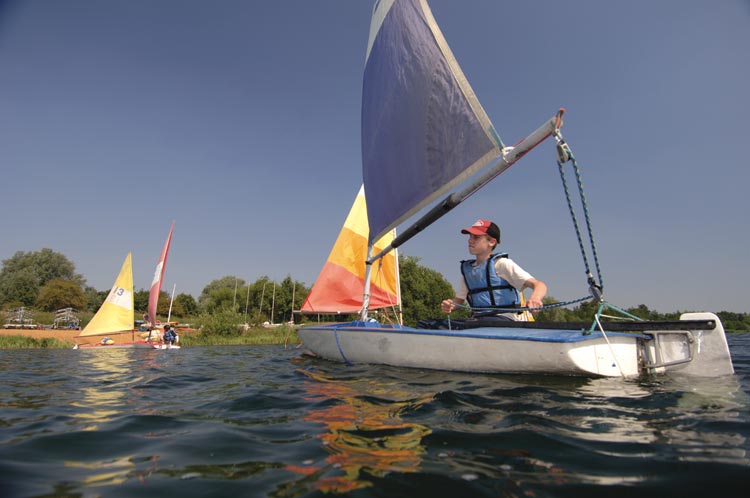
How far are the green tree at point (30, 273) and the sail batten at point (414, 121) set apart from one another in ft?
272

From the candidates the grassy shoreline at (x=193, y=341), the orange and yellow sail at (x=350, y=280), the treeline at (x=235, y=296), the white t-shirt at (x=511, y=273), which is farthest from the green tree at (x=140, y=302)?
the white t-shirt at (x=511, y=273)

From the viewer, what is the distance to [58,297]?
55781mm

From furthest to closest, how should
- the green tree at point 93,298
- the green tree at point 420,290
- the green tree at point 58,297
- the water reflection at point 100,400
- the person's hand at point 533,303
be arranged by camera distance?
the green tree at point 93,298 → the green tree at point 58,297 → the green tree at point 420,290 → the person's hand at point 533,303 → the water reflection at point 100,400

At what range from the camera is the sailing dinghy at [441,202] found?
430 centimetres

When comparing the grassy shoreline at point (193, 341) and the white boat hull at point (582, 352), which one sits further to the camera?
the grassy shoreline at point (193, 341)

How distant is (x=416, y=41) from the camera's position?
21.7ft

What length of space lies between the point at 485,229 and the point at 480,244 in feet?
0.85

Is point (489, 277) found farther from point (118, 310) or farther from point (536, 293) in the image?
point (118, 310)

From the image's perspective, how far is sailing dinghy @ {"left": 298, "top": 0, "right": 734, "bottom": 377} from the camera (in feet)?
14.1

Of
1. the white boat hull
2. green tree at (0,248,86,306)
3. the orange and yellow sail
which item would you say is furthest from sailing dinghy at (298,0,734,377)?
green tree at (0,248,86,306)

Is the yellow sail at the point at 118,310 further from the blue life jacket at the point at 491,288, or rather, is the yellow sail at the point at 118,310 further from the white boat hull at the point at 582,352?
the white boat hull at the point at 582,352

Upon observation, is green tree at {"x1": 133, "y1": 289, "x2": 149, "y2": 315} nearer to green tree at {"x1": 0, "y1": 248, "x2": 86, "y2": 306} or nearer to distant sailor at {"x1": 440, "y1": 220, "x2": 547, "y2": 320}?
green tree at {"x1": 0, "y1": 248, "x2": 86, "y2": 306}

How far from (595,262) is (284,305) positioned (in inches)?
2224

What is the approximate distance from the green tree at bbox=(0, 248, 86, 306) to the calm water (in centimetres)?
8365
